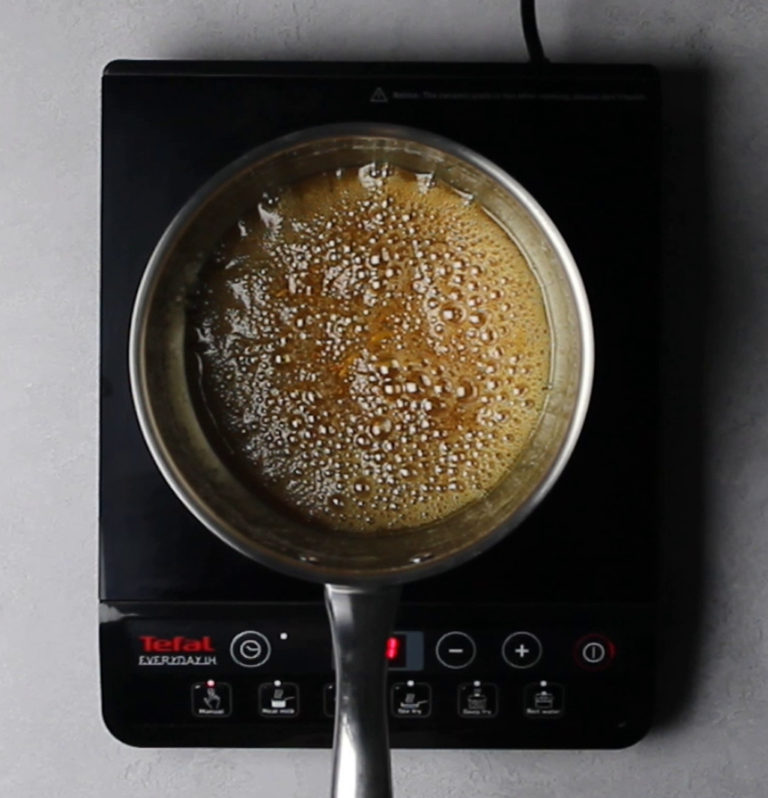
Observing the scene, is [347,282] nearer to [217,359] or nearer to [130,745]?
[217,359]

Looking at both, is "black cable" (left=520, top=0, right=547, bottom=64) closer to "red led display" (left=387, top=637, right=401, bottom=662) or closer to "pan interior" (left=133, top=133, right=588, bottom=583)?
"pan interior" (left=133, top=133, right=588, bottom=583)

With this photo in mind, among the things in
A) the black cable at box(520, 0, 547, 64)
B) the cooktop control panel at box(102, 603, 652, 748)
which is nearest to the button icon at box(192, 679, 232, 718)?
the cooktop control panel at box(102, 603, 652, 748)

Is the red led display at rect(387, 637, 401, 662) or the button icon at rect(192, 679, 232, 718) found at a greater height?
the red led display at rect(387, 637, 401, 662)

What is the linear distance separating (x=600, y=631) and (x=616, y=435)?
0.31ft

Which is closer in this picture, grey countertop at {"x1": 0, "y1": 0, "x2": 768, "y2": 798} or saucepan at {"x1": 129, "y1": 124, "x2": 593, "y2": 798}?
saucepan at {"x1": 129, "y1": 124, "x2": 593, "y2": 798}

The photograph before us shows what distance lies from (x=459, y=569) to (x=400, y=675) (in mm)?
58

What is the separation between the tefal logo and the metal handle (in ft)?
A: 0.31

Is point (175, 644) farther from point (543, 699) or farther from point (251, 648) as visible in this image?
point (543, 699)

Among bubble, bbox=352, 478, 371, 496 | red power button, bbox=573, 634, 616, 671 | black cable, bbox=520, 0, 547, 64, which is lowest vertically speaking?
red power button, bbox=573, 634, 616, 671

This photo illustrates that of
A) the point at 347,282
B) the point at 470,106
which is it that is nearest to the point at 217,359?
the point at 347,282

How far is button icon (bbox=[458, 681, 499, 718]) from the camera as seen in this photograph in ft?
1.95

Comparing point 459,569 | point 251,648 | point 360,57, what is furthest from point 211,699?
point 360,57

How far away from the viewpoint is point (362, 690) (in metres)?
0.52

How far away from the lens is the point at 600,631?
59 cm
